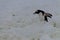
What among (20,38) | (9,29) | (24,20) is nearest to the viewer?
Result: (20,38)

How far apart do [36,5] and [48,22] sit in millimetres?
1455

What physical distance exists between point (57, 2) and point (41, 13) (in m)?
1.81

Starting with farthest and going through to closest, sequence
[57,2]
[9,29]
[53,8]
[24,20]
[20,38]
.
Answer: [57,2] → [53,8] → [24,20] → [9,29] → [20,38]

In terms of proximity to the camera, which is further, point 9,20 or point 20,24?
point 9,20

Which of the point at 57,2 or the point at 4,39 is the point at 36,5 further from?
the point at 4,39

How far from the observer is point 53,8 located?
201 inches

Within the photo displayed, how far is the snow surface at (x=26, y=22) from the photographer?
3502mm

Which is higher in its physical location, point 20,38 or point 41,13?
point 41,13

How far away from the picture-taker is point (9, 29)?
3.79 meters

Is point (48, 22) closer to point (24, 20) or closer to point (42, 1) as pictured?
point (24, 20)

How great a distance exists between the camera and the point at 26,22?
410 cm

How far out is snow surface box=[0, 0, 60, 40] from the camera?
3.50 meters

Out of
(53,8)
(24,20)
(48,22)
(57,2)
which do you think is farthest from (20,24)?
(57,2)

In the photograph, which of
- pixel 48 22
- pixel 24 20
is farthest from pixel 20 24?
pixel 48 22
